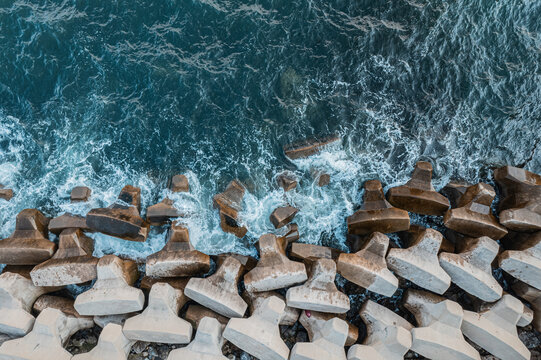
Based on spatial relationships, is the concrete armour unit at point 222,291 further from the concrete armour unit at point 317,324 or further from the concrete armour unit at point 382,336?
the concrete armour unit at point 382,336

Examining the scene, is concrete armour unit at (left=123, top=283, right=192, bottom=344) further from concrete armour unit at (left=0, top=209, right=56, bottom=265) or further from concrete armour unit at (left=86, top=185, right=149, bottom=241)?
concrete armour unit at (left=0, top=209, right=56, bottom=265)

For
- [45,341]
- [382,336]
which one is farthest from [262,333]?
[45,341]

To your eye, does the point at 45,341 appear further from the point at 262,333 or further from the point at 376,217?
the point at 376,217

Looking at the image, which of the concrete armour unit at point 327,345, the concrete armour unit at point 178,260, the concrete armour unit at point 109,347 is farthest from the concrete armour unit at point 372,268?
the concrete armour unit at point 109,347

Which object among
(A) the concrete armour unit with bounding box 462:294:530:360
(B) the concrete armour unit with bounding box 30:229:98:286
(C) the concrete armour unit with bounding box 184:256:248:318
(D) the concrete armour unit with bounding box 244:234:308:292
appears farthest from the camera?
(B) the concrete armour unit with bounding box 30:229:98:286

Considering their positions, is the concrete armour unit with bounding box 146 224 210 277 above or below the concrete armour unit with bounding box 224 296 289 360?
above

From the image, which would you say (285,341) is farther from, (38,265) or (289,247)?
(38,265)

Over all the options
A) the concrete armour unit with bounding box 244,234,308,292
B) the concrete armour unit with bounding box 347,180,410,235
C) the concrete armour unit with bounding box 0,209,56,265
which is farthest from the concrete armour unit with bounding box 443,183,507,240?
the concrete armour unit with bounding box 0,209,56,265
